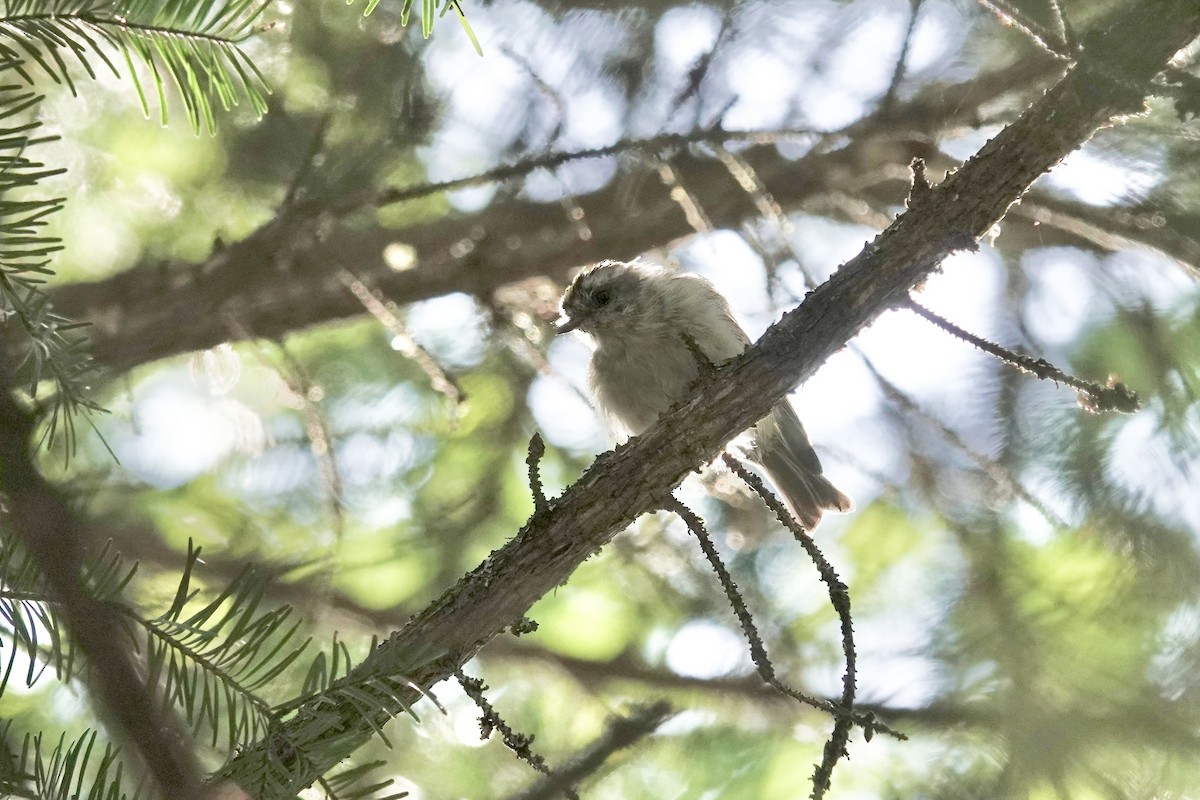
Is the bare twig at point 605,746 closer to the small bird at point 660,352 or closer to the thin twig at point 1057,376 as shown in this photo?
the small bird at point 660,352

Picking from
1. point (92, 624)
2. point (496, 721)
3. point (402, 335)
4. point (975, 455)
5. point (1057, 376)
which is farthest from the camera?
point (975, 455)

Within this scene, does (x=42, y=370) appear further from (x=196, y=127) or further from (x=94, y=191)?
(x=94, y=191)

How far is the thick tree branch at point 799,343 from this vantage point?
6.44ft

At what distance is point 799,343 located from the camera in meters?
2.19

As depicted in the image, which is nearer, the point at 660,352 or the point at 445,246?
the point at 660,352

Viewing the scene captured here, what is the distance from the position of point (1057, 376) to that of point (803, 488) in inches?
75.0

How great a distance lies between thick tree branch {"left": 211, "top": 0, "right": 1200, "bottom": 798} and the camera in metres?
1.96

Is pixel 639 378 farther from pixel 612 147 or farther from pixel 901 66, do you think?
pixel 901 66

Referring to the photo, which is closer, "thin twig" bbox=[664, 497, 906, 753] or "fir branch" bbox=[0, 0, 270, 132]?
"fir branch" bbox=[0, 0, 270, 132]

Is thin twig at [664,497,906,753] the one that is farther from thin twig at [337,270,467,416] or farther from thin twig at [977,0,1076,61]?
thin twig at [337,270,467,416]

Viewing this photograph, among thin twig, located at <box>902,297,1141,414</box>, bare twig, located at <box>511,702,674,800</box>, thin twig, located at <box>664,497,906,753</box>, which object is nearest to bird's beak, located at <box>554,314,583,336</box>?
bare twig, located at <box>511,702,674,800</box>

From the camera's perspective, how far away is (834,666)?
371 cm

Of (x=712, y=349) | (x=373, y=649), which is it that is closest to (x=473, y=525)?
(x=712, y=349)

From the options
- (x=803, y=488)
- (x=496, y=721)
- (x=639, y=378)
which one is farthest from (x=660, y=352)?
(x=496, y=721)
